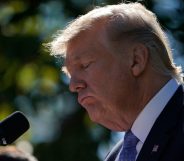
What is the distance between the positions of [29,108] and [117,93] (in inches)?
166

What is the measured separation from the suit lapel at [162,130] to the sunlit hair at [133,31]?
185mm

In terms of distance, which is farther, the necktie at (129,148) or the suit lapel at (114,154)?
the suit lapel at (114,154)

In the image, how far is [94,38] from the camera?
4199 mm

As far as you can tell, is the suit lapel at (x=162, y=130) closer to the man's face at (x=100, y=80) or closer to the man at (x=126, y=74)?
the man at (x=126, y=74)

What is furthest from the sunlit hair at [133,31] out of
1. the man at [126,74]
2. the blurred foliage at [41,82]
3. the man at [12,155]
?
the blurred foliage at [41,82]

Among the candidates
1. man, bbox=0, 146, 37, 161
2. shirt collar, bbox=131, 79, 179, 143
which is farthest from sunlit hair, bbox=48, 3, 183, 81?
man, bbox=0, 146, 37, 161

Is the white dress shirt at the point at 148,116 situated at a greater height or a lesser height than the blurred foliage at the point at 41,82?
greater

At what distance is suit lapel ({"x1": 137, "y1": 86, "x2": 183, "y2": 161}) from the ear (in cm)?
20

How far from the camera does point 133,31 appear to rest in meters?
4.15

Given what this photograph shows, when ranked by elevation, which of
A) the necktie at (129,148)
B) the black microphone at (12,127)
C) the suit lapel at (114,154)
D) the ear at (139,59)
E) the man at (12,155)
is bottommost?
the man at (12,155)

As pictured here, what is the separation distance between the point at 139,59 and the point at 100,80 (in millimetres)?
198

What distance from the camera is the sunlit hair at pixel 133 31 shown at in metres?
4.16

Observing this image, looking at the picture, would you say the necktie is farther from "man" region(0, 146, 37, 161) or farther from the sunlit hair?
"man" region(0, 146, 37, 161)

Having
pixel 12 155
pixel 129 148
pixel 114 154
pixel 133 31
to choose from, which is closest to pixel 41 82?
pixel 12 155
